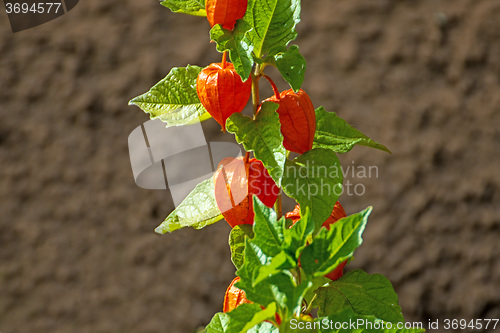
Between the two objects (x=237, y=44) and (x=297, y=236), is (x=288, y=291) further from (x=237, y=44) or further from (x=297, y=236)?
(x=237, y=44)

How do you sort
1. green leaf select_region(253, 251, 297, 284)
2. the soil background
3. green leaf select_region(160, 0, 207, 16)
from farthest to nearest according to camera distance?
the soil background
green leaf select_region(160, 0, 207, 16)
green leaf select_region(253, 251, 297, 284)

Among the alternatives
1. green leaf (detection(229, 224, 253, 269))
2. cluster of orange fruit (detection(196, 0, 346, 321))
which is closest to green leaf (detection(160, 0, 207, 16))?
cluster of orange fruit (detection(196, 0, 346, 321))

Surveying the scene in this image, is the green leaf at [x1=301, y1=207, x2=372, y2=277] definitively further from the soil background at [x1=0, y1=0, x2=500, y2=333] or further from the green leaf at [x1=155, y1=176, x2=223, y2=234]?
the soil background at [x1=0, y1=0, x2=500, y2=333]

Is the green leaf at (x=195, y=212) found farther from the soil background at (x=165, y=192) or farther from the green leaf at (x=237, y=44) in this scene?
the soil background at (x=165, y=192)

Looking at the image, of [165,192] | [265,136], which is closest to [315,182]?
[265,136]

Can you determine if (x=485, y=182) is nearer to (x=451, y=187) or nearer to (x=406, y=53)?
(x=451, y=187)

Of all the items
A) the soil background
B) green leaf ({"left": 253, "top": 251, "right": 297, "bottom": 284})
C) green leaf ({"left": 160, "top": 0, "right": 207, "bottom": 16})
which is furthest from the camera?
the soil background

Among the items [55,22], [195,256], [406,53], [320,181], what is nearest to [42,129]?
[55,22]
